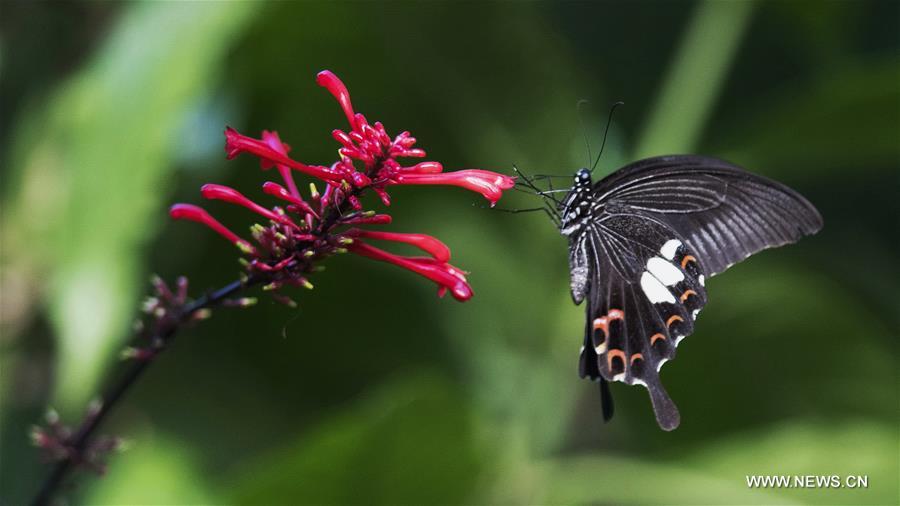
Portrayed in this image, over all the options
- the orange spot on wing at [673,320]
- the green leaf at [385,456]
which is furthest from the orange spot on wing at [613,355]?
the green leaf at [385,456]

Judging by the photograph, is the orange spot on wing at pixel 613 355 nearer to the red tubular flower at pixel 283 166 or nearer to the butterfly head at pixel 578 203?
the butterfly head at pixel 578 203

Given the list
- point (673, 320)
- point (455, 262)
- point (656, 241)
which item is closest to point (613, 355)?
point (673, 320)

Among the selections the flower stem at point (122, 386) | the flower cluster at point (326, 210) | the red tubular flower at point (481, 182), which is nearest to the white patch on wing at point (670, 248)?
the red tubular flower at point (481, 182)

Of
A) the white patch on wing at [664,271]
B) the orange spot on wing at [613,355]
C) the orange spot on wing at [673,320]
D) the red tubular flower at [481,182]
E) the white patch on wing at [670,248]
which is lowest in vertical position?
the orange spot on wing at [613,355]

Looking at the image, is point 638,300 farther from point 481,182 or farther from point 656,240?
point 481,182

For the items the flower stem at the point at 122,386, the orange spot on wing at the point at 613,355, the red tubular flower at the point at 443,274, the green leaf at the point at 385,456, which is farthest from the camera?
the green leaf at the point at 385,456

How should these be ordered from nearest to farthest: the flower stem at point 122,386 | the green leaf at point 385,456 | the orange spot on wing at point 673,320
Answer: the flower stem at point 122,386 → the orange spot on wing at point 673,320 → the green leaf at point 385,456

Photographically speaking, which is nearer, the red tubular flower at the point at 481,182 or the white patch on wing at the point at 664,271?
the red tubular flower at the point at 481,182

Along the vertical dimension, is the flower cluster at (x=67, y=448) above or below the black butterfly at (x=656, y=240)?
below
